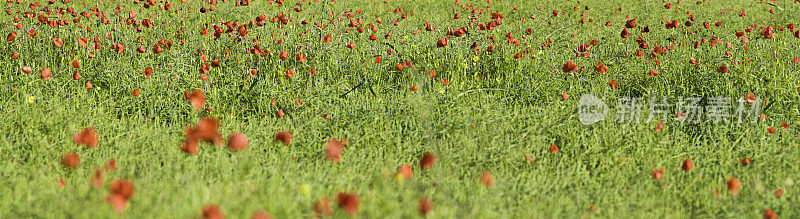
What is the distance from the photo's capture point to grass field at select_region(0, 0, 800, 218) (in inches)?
73.4

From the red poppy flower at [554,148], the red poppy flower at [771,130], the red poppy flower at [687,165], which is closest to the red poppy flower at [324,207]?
the red poppy flower at [554,148]

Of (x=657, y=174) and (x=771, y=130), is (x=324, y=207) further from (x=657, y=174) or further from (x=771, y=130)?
(x=771, y=130)

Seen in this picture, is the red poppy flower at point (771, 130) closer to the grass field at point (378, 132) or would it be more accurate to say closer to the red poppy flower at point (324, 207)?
the grass field at point (378, 132)

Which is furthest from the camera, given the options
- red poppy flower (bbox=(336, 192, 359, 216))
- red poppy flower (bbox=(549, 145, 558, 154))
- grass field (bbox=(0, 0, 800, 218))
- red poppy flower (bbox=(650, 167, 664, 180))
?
red poppy flower (bbox=(549, 145, 558, 154))

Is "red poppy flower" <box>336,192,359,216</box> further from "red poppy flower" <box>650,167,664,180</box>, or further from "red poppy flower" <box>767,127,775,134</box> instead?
"red poppy flower" <box>767,127,775,134</box>

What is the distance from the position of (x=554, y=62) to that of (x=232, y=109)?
6.82ft

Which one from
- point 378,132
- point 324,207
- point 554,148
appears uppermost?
→ point 324,207

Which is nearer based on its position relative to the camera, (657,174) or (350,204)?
(350,204)

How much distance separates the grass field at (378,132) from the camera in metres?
1.86

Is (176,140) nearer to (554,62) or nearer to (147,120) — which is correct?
(147,120)

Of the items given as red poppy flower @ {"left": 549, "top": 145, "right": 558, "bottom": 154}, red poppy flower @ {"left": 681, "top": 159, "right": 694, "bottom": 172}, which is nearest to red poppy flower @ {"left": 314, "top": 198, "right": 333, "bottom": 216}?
red poppy flower @ {"left": 549, "top": 145, "right": 558, "bottom": 154}

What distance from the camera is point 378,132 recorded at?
264 cm

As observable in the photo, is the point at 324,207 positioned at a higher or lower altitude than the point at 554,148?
higher

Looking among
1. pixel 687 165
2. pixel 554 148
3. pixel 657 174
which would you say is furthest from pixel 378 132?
pixel 687 165
